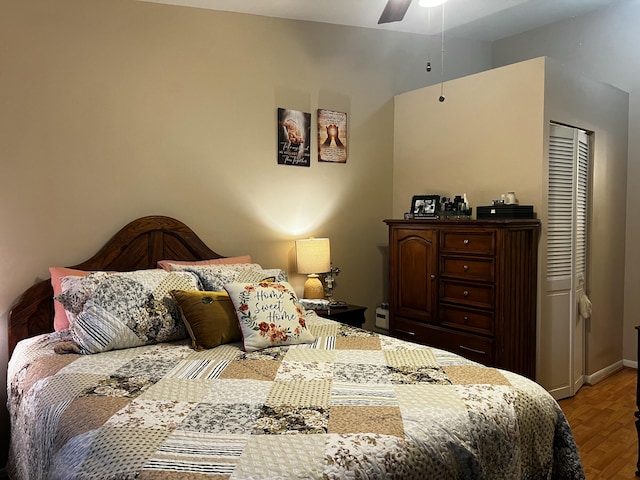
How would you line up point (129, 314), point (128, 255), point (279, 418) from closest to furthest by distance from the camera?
point (279, 418) → point (129, 314) → point (128, 255)

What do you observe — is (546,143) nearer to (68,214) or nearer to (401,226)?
(401,226)

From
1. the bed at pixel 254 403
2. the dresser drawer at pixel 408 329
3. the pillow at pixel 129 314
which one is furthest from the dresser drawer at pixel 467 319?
the pillow at pixel 129 314

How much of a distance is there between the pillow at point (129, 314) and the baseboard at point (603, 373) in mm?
3196

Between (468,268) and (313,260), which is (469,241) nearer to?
(468,268)

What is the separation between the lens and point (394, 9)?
2.40 metres

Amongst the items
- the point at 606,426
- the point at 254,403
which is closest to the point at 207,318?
the point at 254,403

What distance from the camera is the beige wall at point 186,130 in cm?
265

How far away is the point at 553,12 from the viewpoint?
4207 mm

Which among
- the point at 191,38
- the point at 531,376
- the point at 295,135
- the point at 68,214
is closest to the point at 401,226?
the point at 295,135

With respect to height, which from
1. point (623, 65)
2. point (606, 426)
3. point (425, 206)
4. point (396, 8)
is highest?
point (623, 65)

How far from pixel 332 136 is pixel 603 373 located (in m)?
2.95

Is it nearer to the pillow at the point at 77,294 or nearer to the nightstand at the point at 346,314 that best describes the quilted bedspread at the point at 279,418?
the pillow at the point at 77,294

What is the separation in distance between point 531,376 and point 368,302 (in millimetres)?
1407

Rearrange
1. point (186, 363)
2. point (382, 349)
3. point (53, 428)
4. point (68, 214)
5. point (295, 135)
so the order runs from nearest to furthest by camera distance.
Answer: point (53, 428) → point (186, 363) → point (382, 349) → point (68, 214) → point (295, 135)
